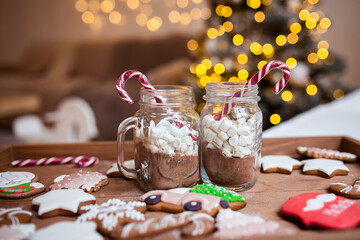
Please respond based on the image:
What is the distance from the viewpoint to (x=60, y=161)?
1.08m

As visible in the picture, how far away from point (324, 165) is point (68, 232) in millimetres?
724

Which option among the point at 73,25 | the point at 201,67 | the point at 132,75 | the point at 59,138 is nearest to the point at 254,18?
the point at 201,67

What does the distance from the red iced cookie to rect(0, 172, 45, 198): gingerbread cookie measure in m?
0.59

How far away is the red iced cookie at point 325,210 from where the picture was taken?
61 cm

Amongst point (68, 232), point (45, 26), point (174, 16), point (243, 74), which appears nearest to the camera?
point (68, 232)

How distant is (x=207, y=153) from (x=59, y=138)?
1686 mm

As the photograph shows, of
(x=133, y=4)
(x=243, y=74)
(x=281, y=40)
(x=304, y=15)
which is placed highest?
(x=133, y=4)

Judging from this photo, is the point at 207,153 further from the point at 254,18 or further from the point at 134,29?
the point at 134,29

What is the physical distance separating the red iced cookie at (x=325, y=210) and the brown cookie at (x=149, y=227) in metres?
0.22

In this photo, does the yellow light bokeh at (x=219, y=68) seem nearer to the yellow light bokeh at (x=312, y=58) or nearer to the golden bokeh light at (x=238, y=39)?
the golden bokeh light at (x=238, y=39)

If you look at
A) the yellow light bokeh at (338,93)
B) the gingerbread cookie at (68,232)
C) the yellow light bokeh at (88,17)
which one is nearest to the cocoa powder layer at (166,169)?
the gingerbread cookie at (68,232)

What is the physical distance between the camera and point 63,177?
909 mm

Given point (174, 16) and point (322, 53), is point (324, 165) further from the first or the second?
point (174, 16)

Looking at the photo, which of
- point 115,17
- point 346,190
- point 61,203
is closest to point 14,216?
point 61,203
